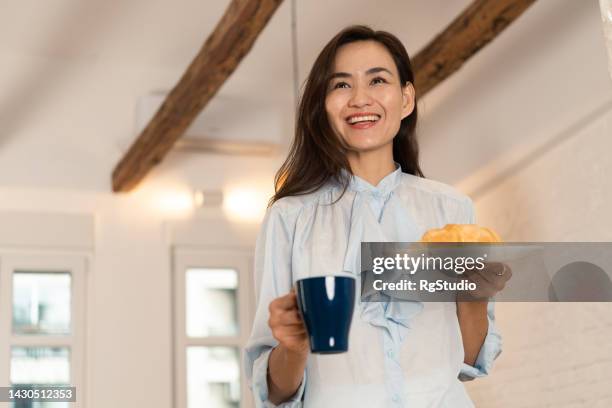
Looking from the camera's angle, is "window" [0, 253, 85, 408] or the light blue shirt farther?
"window" [0, 253, 85, 408]

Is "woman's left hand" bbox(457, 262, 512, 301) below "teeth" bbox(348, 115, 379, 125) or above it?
below

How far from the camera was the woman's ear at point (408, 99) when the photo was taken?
1341 mm

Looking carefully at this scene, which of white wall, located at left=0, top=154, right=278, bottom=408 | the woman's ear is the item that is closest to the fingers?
the woman's ear

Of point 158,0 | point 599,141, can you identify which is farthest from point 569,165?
point 158,0

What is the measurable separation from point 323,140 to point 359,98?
0.07 meters

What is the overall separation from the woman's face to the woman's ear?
1.9 inches

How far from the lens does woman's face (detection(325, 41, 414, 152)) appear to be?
125 cm

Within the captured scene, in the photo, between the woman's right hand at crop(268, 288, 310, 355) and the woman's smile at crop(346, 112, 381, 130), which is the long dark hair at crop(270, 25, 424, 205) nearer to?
the woman's smile at crop(346, 112, 381, 130)

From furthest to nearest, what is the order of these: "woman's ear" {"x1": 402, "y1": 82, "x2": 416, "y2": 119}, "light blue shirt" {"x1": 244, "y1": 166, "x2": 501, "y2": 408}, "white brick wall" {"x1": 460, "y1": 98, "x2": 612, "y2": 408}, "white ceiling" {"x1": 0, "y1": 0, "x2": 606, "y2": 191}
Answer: "white ceiling" {"x1": 0, "y1": 0, "x2": 606, "y2": 191}
"white brick wall" {"x1": 460, "y1": 98, "x2": 612, "y2": 408}
"woman's ear" {"x1": 402, "y1": 82, "x2": 416, "y2": 119}
"light blue shirt" {"x1": 244, "y1": 166, "x2": 501, "y2": 408}

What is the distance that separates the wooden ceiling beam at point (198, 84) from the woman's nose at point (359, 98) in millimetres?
1765

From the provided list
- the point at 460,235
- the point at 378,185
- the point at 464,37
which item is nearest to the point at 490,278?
the point at 460,235

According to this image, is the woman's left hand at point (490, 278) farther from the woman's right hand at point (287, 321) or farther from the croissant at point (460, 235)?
the woman's right hand at point (287, 321)

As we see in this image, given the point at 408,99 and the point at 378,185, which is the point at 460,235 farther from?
the point at 408,99

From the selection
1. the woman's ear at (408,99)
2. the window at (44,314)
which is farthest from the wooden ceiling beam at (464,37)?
the woman's ear at (408,99)
